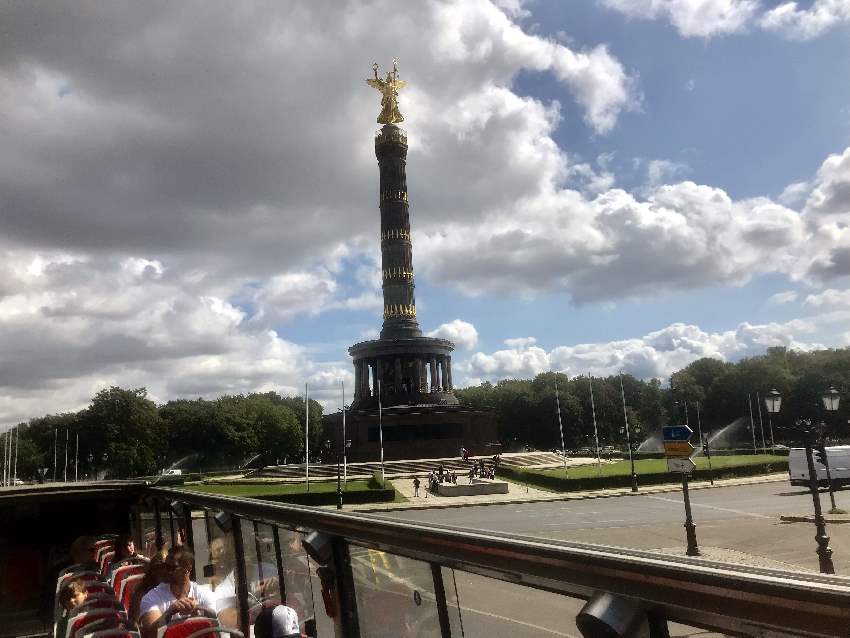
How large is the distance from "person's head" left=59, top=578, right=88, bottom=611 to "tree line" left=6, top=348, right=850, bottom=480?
253 feet

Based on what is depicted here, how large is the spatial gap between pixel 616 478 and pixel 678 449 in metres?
27.7

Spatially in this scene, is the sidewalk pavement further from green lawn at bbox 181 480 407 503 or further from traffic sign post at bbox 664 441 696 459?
traffic sign post at bbox 664 441 696 459

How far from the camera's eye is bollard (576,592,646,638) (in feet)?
6.16

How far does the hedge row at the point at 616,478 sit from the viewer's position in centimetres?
4269

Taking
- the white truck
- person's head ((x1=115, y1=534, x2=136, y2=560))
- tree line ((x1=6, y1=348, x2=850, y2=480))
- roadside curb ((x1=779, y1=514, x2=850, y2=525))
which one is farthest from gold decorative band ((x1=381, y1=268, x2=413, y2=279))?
person's head ((x1=115, y1=534, x2=136, y2=560))

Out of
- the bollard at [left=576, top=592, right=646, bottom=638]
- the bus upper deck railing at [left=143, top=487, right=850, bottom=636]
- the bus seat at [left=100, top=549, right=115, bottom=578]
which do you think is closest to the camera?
the bus upper deck railing at [left=143, top=487, right=850, bottom=636]

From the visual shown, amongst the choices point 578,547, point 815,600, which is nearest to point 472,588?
point 578,547

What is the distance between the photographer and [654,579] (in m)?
1.83

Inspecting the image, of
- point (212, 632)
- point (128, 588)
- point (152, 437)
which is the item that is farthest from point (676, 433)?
point (152, 437)

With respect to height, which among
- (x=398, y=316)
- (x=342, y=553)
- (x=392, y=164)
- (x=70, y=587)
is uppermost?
(x=392, y=164)

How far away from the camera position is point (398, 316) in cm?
7012

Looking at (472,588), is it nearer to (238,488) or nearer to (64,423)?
(238,488)

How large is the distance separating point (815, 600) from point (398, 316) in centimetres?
6876

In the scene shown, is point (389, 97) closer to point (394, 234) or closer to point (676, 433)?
point (394, 234)
